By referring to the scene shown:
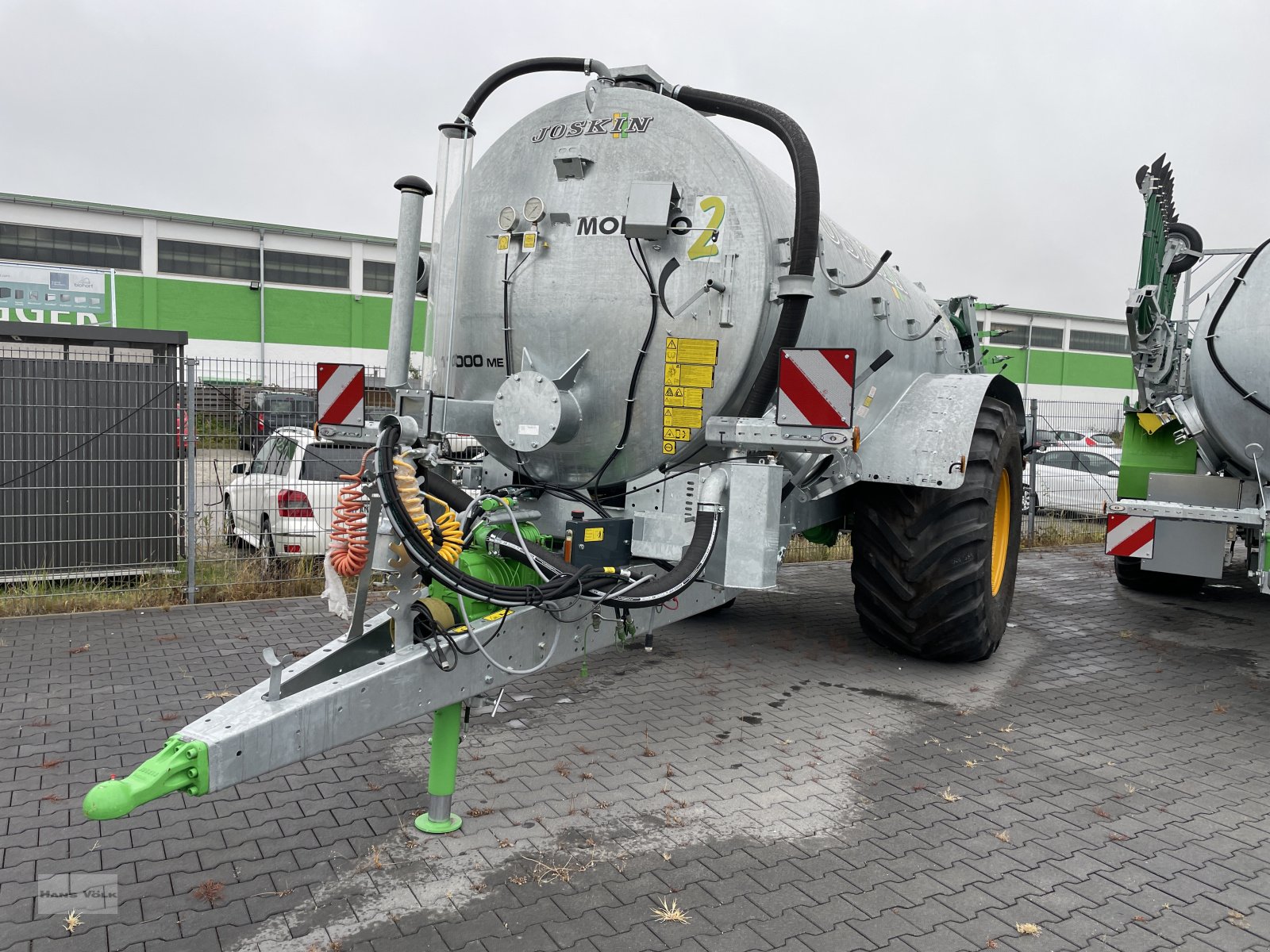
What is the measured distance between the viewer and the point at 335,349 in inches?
1288

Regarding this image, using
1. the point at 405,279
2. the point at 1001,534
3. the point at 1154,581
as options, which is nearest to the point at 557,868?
the point at 405,279

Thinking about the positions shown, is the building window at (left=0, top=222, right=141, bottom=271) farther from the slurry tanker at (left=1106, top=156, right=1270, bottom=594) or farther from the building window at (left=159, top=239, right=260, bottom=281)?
the slurry tanker at (left=1106, top=156, right=1270, bottom=594)

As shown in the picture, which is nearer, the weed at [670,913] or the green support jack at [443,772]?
the weed at [670,913]

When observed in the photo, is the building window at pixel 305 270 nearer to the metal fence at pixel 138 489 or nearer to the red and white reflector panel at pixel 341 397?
the metal fence at pixel 138 489

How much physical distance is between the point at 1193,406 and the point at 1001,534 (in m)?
2.16

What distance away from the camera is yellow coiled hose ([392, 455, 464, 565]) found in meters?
3.19

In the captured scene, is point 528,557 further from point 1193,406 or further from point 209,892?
point 1193,406

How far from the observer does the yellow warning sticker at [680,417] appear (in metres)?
4.01

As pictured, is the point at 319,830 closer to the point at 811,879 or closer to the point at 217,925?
the point at 217,925

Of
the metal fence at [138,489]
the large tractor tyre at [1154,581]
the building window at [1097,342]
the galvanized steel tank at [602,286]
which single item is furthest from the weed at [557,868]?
the building window at [1097,342]

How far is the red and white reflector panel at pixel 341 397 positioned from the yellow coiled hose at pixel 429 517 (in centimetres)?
75

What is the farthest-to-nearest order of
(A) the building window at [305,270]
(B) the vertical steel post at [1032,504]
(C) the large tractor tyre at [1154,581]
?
(A) the building window at [305,270] < (B) the vertical steel post at [1032,504] < (C) the large tractor tyre at [1154,581]

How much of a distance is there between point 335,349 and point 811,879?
32.1 m

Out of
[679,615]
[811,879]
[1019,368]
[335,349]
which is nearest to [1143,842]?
[811,879]
